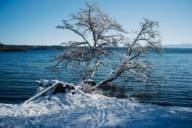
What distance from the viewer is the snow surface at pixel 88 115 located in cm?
1045

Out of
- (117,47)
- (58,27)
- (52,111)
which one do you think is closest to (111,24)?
(117,47)

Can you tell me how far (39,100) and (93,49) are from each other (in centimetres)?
861

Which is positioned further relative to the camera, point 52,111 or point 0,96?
point 0,96

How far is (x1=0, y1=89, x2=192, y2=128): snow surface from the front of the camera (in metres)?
10.5

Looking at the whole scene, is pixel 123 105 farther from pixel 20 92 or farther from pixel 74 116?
pixel 20 92

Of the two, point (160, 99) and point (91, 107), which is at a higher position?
point (91, 107)

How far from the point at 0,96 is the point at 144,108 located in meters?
17.0

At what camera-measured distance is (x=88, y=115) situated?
11672 millimetres

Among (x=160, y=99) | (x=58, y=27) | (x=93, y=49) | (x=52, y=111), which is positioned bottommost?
(x=160, y=99)

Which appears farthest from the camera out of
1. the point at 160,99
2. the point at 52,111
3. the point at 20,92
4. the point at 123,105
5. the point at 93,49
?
the point at 20,92

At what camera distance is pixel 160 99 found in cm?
2417

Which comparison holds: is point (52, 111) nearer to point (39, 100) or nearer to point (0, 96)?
point (39, 100)

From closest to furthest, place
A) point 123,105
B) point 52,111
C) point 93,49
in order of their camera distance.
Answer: point 52,111 → point 123,105 → point 93,49

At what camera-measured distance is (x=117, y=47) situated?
907 inches
